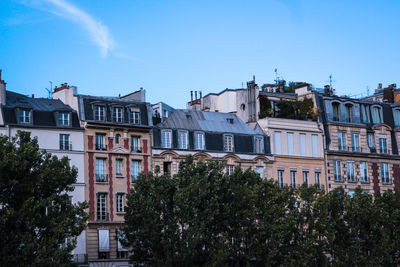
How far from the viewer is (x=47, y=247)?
4359 cm

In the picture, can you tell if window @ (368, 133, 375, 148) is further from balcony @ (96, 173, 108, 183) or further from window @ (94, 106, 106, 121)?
balcony @ (96, 173, 108, 183)

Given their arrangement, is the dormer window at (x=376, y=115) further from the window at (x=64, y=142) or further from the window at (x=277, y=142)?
the window at (x=64, y=142)

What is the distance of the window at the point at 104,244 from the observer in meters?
55.3

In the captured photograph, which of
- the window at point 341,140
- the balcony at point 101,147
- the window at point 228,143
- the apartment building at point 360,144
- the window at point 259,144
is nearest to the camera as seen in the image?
the balcony at point 101,147

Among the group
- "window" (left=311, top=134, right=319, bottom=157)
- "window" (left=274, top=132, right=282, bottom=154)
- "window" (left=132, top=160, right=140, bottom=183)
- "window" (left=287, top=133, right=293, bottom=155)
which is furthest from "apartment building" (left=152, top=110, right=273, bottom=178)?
"window" (left=311, top=134, right=319, bottom=157)

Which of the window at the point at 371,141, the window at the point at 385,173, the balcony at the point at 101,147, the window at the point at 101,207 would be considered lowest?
the window at the point at 101,207

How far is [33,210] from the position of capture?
43906 millimetres

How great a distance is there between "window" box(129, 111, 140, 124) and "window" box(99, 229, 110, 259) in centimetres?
818

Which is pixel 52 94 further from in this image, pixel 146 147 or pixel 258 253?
pixel 258 253

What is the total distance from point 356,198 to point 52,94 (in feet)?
75.7

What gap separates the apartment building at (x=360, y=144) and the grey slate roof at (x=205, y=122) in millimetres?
7539

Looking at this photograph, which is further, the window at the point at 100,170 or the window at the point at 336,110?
the window at the point at 336,110

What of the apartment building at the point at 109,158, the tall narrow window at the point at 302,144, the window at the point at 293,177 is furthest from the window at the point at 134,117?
the tall narrow window at the point at 302,144

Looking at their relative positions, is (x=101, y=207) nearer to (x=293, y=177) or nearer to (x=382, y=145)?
(x=293, y=177)
